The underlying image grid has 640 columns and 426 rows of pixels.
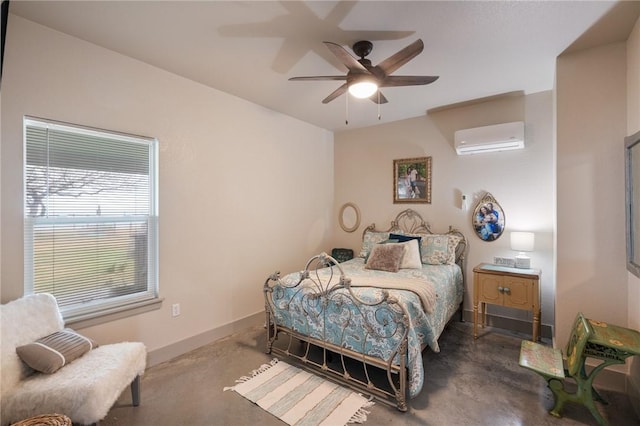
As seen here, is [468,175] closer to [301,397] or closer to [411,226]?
[411,226]

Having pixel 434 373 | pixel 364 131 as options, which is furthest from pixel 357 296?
pixel 364 131

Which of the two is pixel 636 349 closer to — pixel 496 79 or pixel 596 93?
pixel 596 93

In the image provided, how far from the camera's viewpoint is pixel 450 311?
3.11 m

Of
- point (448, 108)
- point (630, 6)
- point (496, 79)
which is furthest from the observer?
point (448, 108)

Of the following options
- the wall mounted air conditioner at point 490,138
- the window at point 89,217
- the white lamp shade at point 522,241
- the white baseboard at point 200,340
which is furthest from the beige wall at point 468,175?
the window at point 89,217

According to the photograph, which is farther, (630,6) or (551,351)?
(551,351)

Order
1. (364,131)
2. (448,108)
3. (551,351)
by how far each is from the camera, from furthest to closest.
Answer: (364,131) < (448,108) < (551,351)

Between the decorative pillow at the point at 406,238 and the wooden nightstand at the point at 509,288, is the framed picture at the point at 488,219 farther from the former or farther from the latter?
the decorative pillow at the point at 406,238

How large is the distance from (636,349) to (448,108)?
300cm

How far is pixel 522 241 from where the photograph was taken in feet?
10.2

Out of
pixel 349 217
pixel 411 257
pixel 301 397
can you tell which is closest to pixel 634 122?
pixel 411 257

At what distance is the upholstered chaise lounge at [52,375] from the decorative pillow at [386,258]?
235 cm

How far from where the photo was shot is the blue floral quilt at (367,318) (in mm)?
2055

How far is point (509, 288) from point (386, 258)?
127cm
